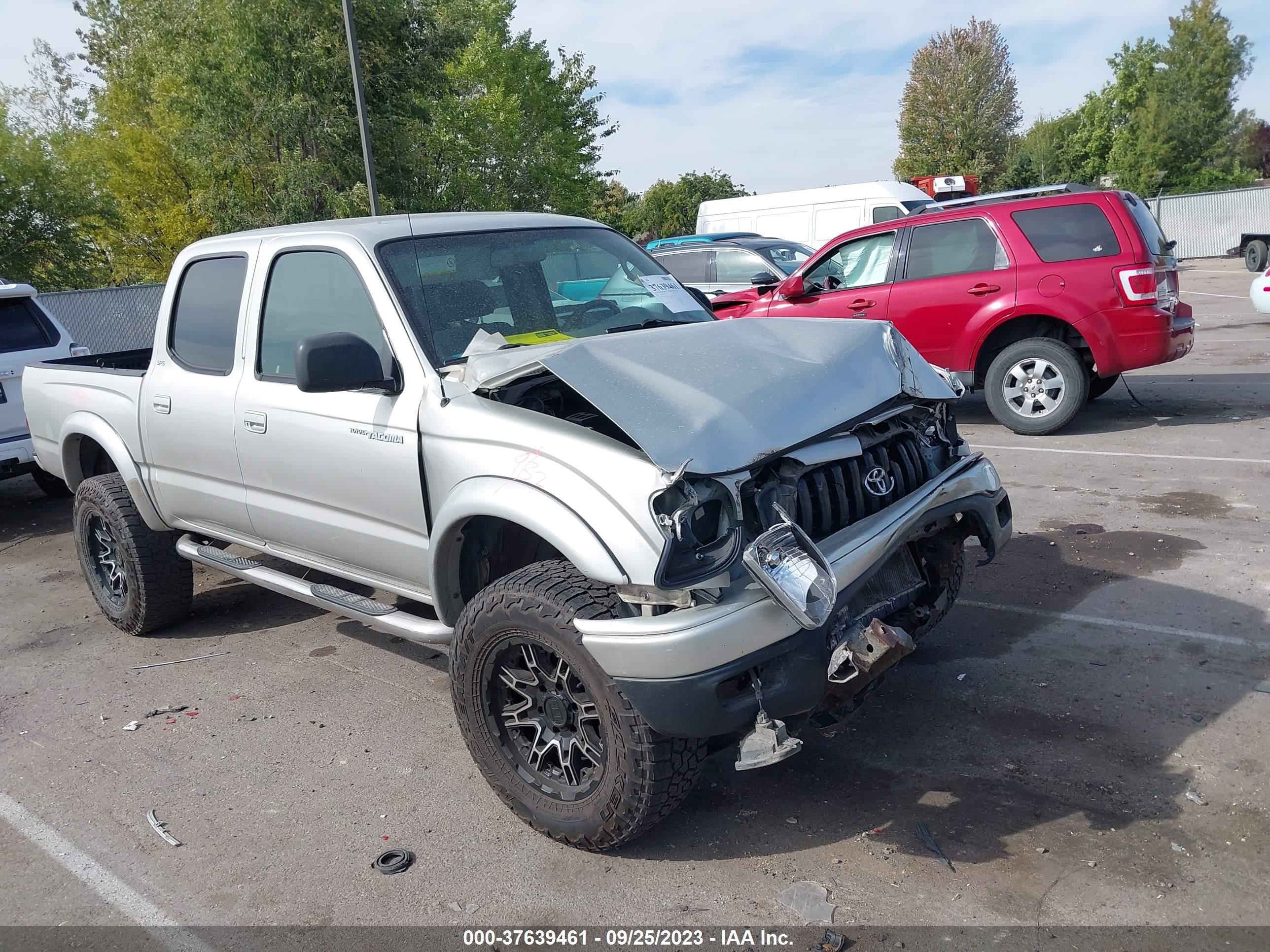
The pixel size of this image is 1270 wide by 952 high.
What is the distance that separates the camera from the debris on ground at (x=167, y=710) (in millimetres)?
4711

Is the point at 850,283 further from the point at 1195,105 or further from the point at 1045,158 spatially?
the point at 1045,158

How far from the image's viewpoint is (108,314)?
17.2 meters

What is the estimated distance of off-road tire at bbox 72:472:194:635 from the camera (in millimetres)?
5484

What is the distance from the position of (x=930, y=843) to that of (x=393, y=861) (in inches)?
68.6

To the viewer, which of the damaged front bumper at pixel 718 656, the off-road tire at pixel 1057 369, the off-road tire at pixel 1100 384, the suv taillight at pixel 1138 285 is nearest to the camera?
the damaged front bumper at pixel 718 656

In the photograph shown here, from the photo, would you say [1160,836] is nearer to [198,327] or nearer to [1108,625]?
[1108,625]

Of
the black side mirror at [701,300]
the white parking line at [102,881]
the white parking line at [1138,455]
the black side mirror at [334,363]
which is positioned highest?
the black side mirror at [701,300]

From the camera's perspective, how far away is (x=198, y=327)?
504 cm

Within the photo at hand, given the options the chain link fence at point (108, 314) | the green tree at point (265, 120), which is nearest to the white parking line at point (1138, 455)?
the chain link fence at point (108, 314)

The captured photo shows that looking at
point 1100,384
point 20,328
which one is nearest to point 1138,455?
point 1100,384

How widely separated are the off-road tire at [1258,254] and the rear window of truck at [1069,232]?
56.5ft

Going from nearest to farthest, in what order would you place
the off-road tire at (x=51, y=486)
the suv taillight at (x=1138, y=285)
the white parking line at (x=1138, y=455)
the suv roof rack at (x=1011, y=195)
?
the white parking line at (x=1138, y=455) < the suv taillight at (x=1138, y=285) < the suv roof rack at (x=1011, y=195) < the off-road tire at (x=51, y=486)

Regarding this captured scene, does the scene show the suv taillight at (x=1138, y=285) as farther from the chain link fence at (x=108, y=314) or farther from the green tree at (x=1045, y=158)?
the green tree at (x=1045, y=158)

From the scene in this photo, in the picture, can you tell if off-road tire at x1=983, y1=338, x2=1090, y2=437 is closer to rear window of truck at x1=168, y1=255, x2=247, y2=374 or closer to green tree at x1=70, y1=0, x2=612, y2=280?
rear window of truck at x1=168, y1=255, x2=247, y2=374
